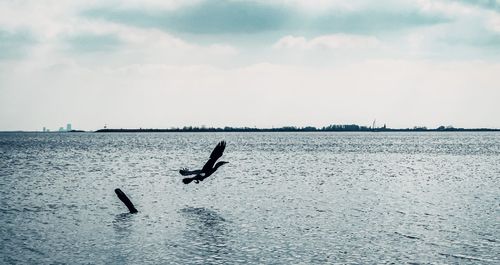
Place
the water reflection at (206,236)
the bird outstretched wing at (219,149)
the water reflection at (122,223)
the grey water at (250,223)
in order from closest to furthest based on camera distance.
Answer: the water reflection at (206,236) < the grey water at (250,223) < the water reflection at (122,223) < the bird outstretched wing at (219,149)

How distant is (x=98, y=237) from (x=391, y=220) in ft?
46.1

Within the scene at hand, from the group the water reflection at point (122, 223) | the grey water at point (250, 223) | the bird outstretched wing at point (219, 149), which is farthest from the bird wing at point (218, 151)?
the water reflection at point (122, 223)

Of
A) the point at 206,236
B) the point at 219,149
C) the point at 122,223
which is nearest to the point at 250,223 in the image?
the point at 206,236

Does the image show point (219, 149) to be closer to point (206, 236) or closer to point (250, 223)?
point (250, 223)

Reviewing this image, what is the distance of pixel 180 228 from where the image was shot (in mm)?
25297

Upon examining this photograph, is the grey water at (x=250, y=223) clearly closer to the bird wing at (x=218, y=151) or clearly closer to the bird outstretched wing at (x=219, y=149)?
the bird wing at (x=218, y=151)

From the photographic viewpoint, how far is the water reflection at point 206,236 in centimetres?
1970

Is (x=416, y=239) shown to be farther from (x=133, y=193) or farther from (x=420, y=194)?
(x=133, y=193)

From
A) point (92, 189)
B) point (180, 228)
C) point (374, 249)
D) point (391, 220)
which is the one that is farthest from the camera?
point (92, 189)

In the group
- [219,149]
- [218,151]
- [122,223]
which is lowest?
[122,223]

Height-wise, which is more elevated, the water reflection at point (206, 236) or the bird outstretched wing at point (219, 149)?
the bird outstretched wing at point (219, 149)

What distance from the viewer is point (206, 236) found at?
→ 23.5 metres

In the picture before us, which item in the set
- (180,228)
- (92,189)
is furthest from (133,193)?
(180,228)

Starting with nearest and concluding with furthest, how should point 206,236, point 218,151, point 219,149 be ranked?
point 206,236
point 219,149
point 218,151
